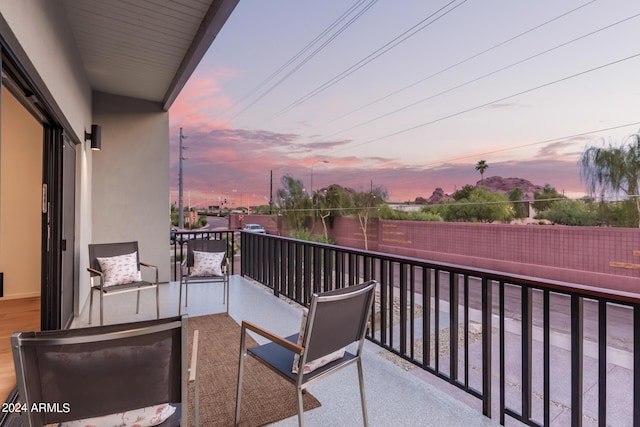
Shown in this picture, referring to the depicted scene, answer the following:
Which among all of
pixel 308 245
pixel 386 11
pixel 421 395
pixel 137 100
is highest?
pixel 386 11

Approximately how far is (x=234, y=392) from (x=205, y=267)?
2.02 meters

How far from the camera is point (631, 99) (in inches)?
375

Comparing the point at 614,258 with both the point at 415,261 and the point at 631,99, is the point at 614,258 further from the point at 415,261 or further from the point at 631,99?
the point at 415,261

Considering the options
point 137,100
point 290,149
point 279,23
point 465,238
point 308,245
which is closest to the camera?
point 308,245

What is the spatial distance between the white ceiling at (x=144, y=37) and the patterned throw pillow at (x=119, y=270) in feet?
7.14

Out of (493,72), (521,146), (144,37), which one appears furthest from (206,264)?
(521,146)

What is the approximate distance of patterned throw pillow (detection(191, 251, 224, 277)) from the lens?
390 centimetres

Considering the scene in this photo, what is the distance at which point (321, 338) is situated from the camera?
1493 mm

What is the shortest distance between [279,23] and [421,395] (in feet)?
31.9

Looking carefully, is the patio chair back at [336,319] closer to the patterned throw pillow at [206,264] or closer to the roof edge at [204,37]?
the roof edge at [204,37]

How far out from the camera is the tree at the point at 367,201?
1658cm

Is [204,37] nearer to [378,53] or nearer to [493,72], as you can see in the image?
[378,53]

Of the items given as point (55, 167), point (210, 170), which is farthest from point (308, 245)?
point (210, 170)

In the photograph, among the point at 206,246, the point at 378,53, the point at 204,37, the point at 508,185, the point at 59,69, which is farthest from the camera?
the point at 508,185
